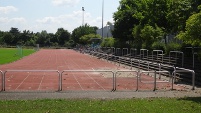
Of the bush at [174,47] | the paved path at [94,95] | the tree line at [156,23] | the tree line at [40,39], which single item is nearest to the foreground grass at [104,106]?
the paved path at [94,95]

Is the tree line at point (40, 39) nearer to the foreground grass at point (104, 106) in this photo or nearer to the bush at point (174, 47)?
the bush at point (174, 47)

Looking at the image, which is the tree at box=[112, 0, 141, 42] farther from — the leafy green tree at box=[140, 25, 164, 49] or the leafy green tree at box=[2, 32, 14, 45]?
the leafy green tree at box=[2, 32, 14, 45]

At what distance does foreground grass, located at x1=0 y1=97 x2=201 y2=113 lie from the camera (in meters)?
9.94

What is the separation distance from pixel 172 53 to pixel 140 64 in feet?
11.1

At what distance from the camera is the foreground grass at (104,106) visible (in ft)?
32.6

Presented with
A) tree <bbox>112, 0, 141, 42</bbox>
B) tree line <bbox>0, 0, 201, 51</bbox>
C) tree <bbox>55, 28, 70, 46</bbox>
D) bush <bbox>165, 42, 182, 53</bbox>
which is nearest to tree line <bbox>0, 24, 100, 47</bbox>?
tree <bbox>55, 28, 70, 46</bbox>

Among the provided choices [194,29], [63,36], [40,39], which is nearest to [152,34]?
[194,29]

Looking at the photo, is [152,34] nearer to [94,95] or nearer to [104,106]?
[94,95]

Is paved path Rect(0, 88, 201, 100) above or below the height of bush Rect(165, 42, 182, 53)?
below

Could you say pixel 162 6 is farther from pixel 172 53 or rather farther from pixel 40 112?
pixel 40 112

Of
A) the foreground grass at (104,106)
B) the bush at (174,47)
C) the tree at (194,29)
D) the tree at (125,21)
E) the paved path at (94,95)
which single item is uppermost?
the tree at (125,21)

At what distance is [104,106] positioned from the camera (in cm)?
1067

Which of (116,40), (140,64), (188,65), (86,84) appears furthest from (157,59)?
(116,40)

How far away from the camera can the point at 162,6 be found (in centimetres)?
3438
